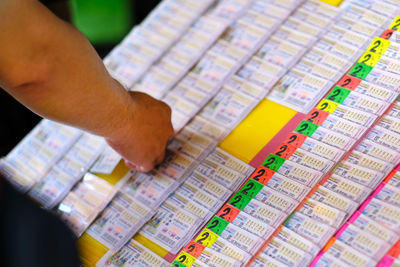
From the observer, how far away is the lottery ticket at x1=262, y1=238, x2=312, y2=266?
1.52 meters

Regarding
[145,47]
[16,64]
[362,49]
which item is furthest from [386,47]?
[16,64]

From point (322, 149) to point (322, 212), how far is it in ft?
0.74

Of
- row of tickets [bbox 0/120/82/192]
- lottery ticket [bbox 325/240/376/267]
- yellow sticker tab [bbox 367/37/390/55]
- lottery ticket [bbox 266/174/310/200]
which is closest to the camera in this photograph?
lottery ticket [bbox 325/240/376/267]

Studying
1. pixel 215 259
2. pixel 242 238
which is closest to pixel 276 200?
pixel 242 238

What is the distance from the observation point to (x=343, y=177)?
5.36 feet

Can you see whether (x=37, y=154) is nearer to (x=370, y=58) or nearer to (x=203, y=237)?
(x=203, y=237)

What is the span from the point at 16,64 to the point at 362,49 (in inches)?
45.9

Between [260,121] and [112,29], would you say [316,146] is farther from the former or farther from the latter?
[112,29]

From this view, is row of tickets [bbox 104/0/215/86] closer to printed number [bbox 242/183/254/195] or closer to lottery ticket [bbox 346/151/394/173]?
printed number [bbox 242/183/254/195]

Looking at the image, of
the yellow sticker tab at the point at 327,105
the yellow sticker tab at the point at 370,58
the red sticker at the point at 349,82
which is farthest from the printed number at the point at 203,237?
the yellow sticker tab at the point at 370,58

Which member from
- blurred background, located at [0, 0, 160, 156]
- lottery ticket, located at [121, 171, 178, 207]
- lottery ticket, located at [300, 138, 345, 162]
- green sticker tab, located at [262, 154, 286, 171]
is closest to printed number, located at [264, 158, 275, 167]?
green sticker tab, located at [262, 154, 286, 171]

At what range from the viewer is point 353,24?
199 centimetres

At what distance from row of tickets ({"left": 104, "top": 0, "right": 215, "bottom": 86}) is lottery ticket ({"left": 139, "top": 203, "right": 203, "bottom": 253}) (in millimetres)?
669

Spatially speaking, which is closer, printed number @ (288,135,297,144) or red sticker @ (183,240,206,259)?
red sticker @ (183,240,206,259)
